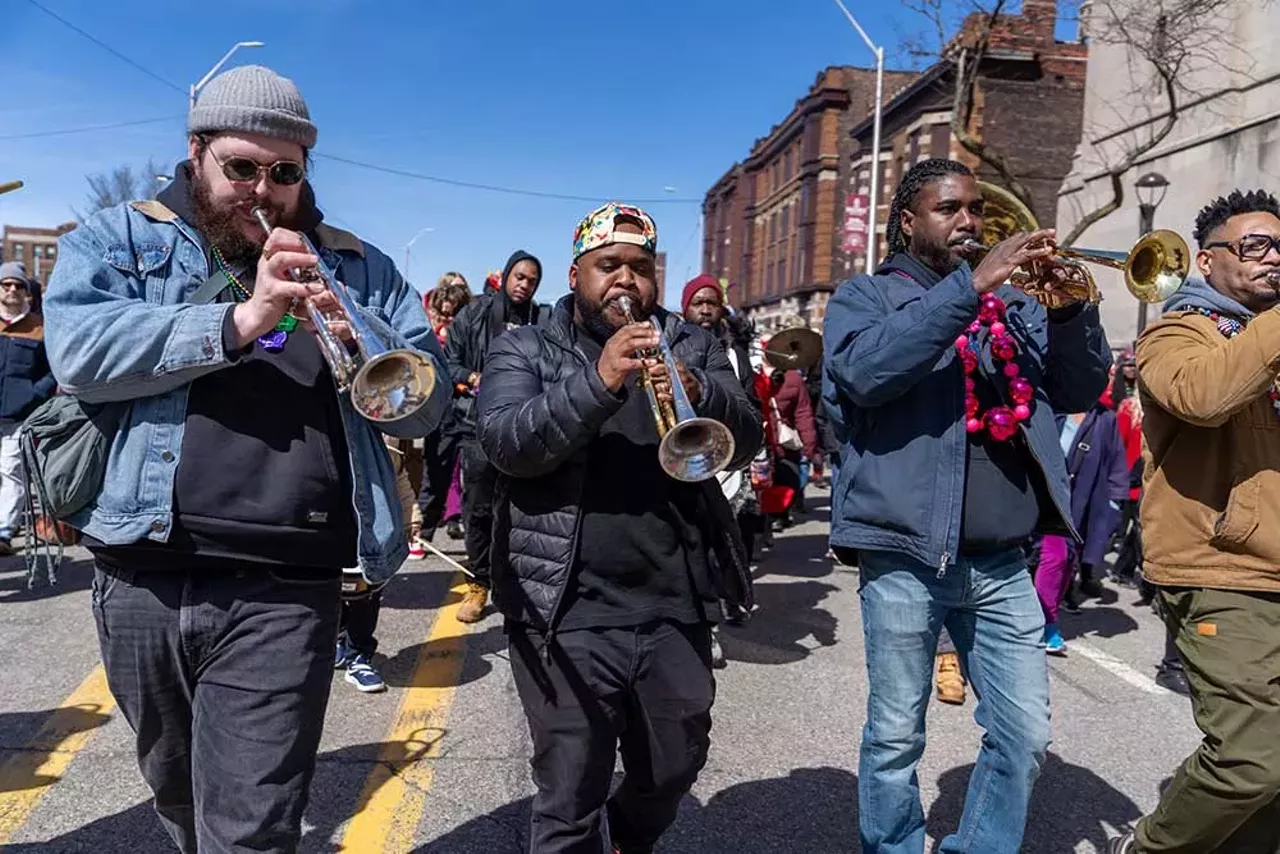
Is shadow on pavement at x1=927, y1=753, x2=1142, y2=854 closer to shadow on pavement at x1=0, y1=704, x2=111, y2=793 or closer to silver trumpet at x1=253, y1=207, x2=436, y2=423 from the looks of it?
silver trumpet at x1=253, y1=207, x2=436, y2=423

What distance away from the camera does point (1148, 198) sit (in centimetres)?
1573

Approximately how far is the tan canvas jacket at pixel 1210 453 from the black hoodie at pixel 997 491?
322 millimetres

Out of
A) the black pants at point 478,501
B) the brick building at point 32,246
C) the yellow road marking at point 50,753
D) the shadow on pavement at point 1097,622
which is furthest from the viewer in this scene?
the brick building at point 32,246

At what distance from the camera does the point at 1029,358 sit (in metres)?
2.96

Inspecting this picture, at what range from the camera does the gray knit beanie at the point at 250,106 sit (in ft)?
6.76

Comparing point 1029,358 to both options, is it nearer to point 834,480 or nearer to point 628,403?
point 834,480

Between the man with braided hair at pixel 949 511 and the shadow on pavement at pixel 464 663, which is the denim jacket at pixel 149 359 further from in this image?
the shadow on pavement at pixel 464 663

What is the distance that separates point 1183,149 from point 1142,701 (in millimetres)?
13005

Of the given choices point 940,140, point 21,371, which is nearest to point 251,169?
point 21,371

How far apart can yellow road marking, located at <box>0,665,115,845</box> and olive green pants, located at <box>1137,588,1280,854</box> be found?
3.39 m

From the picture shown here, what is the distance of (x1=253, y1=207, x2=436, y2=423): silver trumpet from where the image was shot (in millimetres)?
1979

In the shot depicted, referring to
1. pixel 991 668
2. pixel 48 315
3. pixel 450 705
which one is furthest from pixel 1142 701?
pixel 48 315

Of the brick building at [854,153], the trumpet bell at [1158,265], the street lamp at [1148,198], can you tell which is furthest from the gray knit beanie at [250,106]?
the brick building at [854,153]

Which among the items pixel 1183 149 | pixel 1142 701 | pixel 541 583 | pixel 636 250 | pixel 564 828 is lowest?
pixel 1142 701
